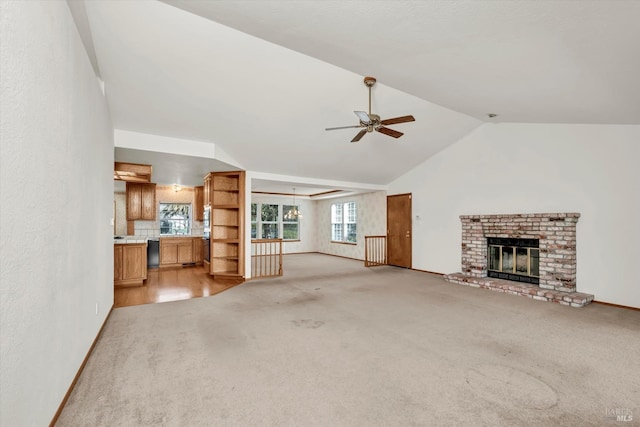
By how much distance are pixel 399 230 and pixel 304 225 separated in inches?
187

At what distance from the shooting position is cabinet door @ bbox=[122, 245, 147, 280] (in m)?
5.52

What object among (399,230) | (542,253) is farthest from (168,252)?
(542,253)

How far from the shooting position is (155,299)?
4.78m

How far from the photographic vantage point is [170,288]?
5551 mm

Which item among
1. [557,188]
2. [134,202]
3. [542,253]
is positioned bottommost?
[542,253]

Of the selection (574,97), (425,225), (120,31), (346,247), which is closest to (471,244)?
(425,225)

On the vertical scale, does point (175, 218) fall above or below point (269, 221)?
above

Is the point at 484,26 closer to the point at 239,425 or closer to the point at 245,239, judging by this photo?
the point at 239,425

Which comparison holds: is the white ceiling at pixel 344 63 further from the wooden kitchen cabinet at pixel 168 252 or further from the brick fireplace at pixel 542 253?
the wooden kitchen cabinet at pixel 168 252

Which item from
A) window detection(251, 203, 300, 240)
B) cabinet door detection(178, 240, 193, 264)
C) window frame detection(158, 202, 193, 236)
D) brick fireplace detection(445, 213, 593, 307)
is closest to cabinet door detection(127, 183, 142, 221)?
window frame detection(158, 202, 193, 236)

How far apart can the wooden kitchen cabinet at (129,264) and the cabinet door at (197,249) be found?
2.58m

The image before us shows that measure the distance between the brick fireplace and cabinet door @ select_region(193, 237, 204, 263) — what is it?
6.57m

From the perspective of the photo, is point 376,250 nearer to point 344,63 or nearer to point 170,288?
point 170,288

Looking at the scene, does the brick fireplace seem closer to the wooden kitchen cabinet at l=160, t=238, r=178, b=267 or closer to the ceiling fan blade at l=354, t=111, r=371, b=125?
the ceiling fan blade at l=354, t=111, r=371, b=125
